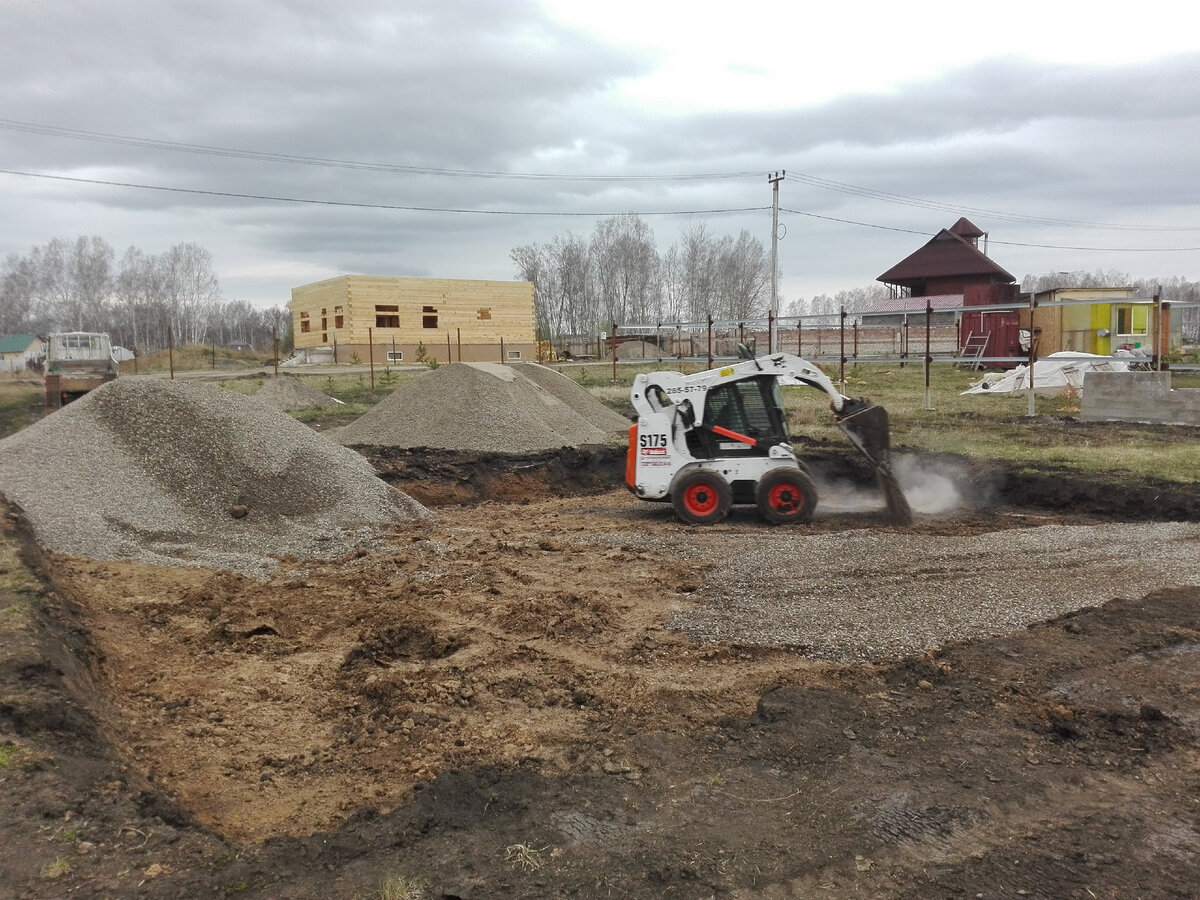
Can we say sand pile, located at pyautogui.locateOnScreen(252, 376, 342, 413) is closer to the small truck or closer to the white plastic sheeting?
the small truck

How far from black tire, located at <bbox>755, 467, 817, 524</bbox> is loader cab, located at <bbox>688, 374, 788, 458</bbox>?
0.42 meters

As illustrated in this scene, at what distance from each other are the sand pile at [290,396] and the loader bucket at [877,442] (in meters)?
17.0

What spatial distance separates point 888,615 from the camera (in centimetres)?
771

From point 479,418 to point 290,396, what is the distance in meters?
9.09

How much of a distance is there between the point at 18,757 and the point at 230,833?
1.15 metres

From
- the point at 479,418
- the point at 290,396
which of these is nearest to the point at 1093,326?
the point at 479,418

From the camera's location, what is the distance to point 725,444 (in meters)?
11.9

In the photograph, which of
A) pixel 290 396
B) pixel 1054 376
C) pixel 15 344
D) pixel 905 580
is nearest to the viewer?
pixel 905 580

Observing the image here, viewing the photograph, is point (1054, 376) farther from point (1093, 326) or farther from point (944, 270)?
point (944, 270)

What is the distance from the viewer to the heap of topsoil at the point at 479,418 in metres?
18.2

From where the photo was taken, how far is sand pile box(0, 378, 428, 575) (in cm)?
1061

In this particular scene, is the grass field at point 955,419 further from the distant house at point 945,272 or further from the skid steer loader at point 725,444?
the distant house at point 945,272

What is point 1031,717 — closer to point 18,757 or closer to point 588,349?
point 18,757

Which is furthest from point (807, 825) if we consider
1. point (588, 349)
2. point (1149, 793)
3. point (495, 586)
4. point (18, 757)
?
point (588, 349)
